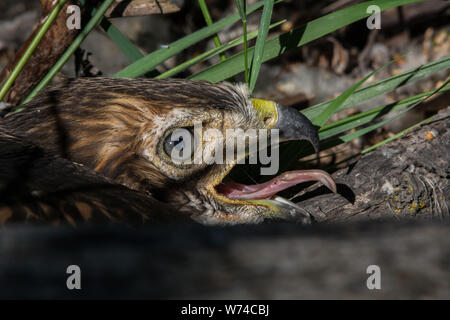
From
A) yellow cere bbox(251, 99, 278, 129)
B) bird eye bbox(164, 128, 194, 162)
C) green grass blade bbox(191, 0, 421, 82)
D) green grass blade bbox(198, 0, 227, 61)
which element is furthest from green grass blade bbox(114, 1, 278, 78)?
bird eye bbox(164, 128, 194, 162)

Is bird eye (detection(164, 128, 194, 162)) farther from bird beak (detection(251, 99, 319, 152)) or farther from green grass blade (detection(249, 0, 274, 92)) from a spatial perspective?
green grass blade (detection(249, 0, 274, 92))

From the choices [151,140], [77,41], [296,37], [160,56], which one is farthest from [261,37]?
[77,41]

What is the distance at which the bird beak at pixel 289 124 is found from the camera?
250 cm

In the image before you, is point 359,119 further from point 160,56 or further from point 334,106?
point 160,56

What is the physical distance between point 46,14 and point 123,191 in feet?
4.47

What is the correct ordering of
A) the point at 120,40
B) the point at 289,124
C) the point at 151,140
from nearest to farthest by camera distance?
1. the point at 151,140
2. the point at 289,124
3. the point at 120,40

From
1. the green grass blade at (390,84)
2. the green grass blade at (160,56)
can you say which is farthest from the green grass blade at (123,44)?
the green grass blade at (390,84)

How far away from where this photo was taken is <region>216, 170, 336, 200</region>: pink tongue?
8.08ft

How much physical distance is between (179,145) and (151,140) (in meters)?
0.12

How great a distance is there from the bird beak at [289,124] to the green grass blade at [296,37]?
53 centimetres

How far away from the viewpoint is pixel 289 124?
8.21ft
